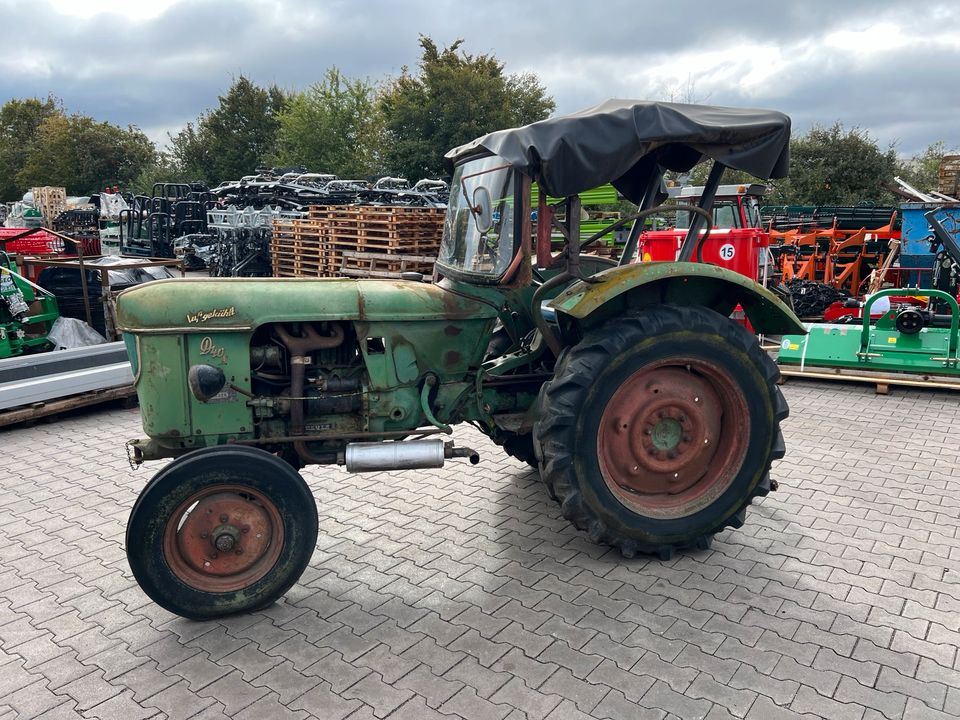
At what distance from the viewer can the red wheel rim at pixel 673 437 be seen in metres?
3.81

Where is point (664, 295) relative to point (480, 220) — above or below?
below

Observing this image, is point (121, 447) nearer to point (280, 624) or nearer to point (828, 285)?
point (280, 624)

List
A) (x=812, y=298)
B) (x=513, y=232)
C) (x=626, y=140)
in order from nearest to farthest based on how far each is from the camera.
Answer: (x=626, y=140), (x=513, y=232), (x=812, y=298)

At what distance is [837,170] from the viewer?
80.5 ft

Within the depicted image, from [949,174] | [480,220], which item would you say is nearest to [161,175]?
[949,174]

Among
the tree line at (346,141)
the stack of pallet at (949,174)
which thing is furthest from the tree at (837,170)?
the stack of pallet at (949,174)

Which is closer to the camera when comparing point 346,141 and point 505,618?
point 505,618

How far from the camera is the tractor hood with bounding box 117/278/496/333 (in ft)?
11.3

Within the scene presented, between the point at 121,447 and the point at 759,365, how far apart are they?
16.3 ft

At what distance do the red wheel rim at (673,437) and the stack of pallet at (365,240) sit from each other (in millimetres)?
6418

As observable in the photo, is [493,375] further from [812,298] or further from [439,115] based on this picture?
[439,115]

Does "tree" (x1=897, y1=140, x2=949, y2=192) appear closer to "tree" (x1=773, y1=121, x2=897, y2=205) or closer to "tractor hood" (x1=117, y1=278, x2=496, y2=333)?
"tree" (x1=773, y1=121, x2=897, y2=205)

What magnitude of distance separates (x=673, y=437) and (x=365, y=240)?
8481 millimetres

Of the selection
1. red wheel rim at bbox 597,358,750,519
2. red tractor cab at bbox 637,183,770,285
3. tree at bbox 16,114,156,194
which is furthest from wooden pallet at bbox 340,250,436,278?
tree at bbox 16,114,156,194
